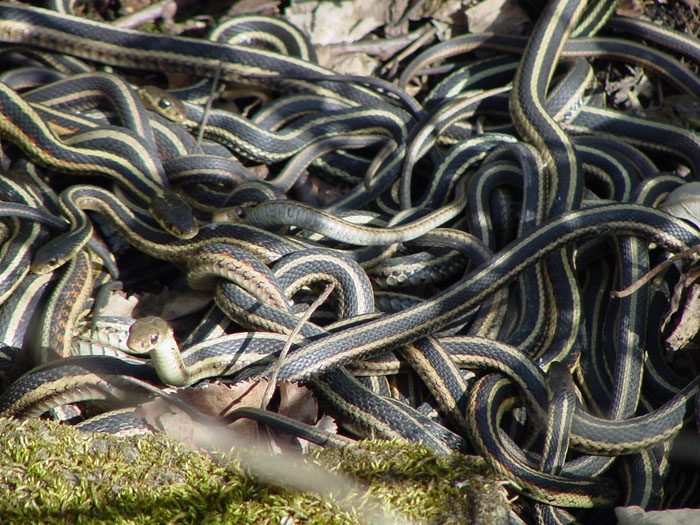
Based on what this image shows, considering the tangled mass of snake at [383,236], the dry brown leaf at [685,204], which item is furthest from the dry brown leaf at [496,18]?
the dry brown leaf at [685,204]

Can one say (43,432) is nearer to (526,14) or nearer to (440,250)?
(440,250)

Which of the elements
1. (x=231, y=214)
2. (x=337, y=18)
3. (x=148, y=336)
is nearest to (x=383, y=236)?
(x=231, y=214)

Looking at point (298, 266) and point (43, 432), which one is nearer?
point (43, 432)

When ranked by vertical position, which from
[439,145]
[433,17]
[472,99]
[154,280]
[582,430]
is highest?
[433,17]

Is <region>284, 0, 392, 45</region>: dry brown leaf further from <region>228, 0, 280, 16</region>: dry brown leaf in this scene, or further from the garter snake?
the garter snake

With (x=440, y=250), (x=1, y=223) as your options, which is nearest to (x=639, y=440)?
(x=440, y=250)

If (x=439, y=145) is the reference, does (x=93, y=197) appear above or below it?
below

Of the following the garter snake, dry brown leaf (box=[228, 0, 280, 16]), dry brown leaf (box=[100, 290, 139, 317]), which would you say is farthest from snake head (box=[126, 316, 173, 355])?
dry brown leaf (box=[228, 0, 280, 16])
